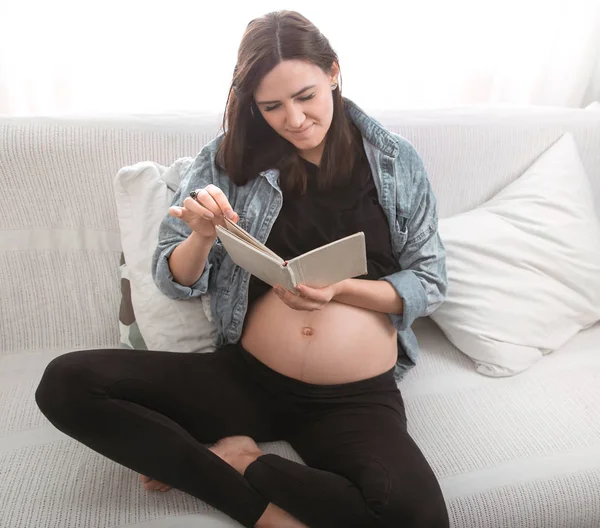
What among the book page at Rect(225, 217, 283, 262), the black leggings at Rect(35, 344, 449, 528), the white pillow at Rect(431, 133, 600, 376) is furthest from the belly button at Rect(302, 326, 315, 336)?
the white pillow at Rect(431, 133, 600, 376)

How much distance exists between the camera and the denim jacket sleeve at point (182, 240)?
1172mm

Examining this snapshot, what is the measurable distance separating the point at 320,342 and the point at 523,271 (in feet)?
2.04

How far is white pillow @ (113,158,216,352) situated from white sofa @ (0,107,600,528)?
104mm

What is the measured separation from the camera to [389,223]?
4.09ft

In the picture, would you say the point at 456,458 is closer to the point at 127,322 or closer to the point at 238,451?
the point at 238,451

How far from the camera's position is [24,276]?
136 centimetres

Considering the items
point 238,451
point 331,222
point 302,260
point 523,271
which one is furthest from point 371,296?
point 523,271

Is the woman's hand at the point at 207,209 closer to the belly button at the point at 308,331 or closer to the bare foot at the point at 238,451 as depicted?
the belly button at the point at 308,331

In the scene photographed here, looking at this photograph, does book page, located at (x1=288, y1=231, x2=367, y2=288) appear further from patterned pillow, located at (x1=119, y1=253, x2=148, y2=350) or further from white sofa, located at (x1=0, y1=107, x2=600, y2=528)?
patterned pillow, located at (x1=119, y1=253, x2=148, y2=350)

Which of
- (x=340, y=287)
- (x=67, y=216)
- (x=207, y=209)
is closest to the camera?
(x=207, y=209)

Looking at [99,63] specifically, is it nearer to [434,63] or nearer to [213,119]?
[213,119]

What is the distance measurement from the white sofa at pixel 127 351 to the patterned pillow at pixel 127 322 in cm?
10

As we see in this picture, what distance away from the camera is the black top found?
47.2 inches

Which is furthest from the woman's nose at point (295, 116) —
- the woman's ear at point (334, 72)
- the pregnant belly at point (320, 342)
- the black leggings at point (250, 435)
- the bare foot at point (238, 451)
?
the bare foot at point (238, 451)
